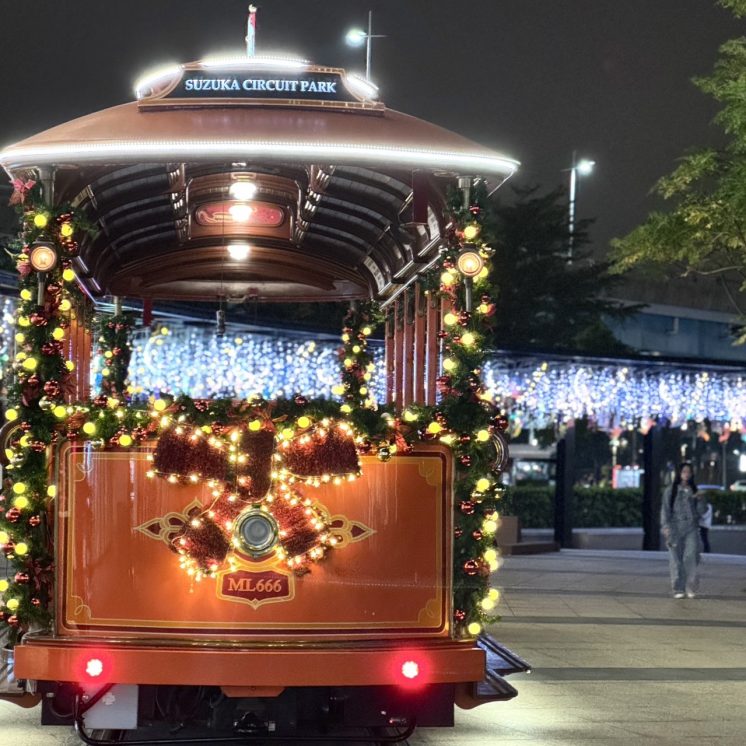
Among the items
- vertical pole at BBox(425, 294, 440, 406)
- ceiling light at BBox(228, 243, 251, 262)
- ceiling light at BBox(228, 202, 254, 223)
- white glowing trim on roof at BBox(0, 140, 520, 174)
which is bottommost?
vertical pole at BBox(425, 294, 440, 406)

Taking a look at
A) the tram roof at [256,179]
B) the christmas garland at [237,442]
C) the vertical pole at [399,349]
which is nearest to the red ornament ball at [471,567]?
the christmas garland at [237,442]

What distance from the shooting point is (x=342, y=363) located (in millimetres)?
12297

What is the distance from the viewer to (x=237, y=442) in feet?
23.7

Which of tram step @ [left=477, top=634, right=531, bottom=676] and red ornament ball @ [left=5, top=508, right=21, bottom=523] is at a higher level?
A: red ornament ball @ [left=5, top=508, right=21, bottom=523]

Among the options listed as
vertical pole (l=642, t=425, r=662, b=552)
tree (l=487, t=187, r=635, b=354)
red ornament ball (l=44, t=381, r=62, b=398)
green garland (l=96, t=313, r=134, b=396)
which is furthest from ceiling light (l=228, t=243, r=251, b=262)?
tree (l=487, t=187, r=635, b=354)

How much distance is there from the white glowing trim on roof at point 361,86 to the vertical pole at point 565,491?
66.6 ft

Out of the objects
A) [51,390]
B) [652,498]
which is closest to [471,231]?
[51,390]

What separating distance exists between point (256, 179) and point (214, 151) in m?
1.96

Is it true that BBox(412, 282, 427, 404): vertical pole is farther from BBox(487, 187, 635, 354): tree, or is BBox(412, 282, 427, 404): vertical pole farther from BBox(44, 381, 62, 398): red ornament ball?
BBox(487, 187, 635, 354): tree

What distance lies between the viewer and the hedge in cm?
3441

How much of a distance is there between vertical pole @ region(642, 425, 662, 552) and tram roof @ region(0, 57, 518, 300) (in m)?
18.7

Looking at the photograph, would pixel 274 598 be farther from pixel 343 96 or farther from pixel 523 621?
pixel 523 621

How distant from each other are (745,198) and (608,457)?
41386 mm

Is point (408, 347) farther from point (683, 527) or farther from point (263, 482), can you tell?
point (683, 527)
